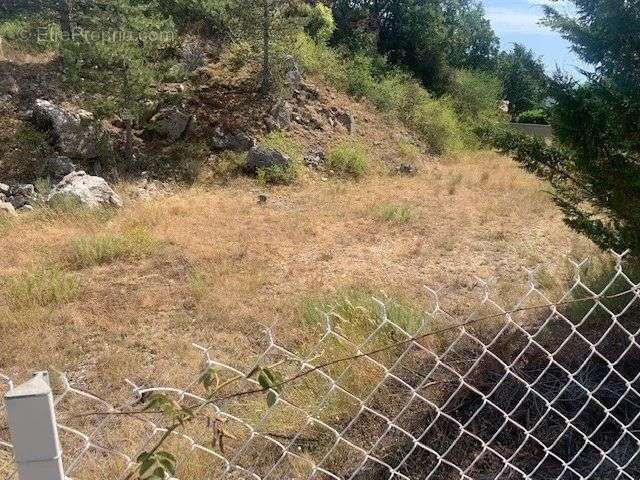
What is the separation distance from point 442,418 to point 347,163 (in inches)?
326

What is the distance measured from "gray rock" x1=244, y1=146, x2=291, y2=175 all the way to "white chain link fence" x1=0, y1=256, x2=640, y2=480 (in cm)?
680

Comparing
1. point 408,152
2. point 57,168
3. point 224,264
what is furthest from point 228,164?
point 224,264

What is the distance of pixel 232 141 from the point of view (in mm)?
9984

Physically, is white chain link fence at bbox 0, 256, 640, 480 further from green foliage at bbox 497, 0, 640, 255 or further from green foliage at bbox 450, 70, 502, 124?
green foliage at bbox 450, 70, 502, 124

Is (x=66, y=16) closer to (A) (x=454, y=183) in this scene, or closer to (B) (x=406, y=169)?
(B) (x=406, y=169)

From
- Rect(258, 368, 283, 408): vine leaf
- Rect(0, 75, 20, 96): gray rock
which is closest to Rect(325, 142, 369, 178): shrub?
Rect(0, 75, 20, 96): gray rock

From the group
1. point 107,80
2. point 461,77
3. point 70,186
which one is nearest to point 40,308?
point 70,186

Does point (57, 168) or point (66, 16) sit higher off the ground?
point (66, 16)

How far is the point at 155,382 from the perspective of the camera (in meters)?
3.20

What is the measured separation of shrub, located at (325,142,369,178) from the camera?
1003 cm

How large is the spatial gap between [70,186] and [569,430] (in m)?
6.71

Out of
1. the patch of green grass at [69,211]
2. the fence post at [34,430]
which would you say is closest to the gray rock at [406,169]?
the patch of green grass at [69,211]

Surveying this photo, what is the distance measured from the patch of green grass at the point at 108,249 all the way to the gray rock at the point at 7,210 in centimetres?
184

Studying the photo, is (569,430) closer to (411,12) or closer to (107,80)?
(107,80)
